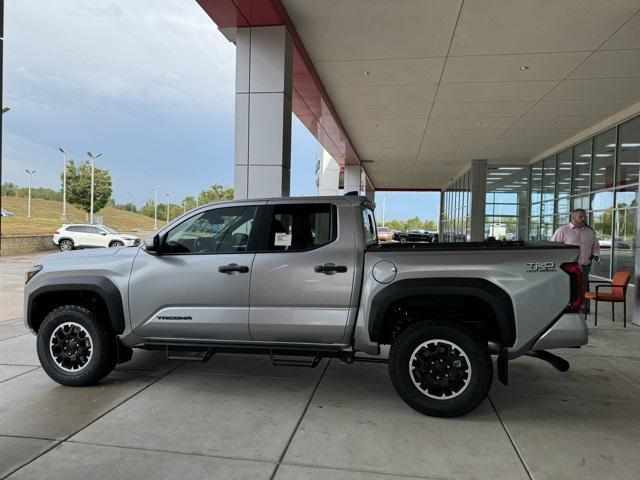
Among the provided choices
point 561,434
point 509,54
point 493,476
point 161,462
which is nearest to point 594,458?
point 561,434

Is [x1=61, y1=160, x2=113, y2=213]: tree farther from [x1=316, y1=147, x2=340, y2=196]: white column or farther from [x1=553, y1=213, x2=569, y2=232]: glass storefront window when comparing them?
[x1=553, y1=213, x2=569, y2=232]: glass storefront window

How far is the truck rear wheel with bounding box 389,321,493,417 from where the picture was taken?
3865mm

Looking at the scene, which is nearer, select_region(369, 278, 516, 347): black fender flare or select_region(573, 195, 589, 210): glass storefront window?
select_region(369, 278, 516, 347): black fender flare

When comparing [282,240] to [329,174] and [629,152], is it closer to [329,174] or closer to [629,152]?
[629,152]

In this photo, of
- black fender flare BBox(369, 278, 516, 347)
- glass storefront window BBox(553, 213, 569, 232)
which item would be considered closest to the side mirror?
black fender flare BBox(369, 278, 516, 347)

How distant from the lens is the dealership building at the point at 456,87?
7.27 meters

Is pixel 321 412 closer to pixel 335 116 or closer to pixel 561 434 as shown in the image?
pixel 561 434

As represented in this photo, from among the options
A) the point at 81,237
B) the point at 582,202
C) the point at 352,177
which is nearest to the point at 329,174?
the point at 352,177

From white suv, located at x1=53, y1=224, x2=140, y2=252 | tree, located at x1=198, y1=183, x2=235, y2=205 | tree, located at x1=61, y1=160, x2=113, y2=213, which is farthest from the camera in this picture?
tree, located at x1=198, y1=183, x2=235, y2=205

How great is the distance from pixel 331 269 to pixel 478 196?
19.2 metres

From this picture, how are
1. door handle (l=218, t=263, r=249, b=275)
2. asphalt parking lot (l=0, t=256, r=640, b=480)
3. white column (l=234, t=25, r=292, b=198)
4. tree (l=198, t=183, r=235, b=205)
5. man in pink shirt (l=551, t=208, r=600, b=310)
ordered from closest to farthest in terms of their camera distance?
asphalt parking lot (l=0, t=256, r=640, b=480), door handle (l=218, t=263, r=249, b=275), white column (l=234, t=25, r=292, b=198), man in pink shirt (l=551, t=208, r=600, b=310), tree (l=198, t=183, r=235, b=205)

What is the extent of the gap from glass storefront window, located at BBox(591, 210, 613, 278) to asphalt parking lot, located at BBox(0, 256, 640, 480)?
9.71 metres

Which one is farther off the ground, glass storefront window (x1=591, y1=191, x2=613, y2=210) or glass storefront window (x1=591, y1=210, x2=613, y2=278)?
glass storefront window (x1=591, y1=191, x2=613, y2=210)

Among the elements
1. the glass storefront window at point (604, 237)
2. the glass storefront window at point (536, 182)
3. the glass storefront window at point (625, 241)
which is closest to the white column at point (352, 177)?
the glass storefront window at point (536, 182)
